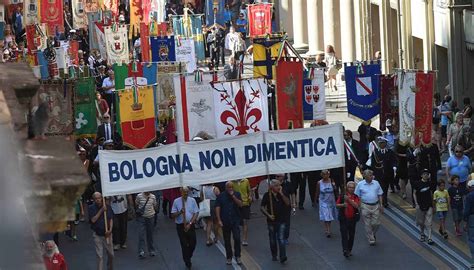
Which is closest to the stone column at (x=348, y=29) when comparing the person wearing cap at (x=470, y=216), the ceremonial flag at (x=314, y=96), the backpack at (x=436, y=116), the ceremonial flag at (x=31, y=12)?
the ceremonial flag at (x=31, y=12)

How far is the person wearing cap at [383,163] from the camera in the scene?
2211 cm

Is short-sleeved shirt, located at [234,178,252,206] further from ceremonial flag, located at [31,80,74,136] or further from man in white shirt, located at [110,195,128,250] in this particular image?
ceremonial flag, located at [31,80,74,136]

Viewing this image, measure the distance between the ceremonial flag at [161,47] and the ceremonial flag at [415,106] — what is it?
11483mm

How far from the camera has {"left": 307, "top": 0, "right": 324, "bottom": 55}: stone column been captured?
42.5 metres

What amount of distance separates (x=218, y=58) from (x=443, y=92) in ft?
46.4

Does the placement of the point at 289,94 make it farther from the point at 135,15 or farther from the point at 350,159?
the point at 135,15

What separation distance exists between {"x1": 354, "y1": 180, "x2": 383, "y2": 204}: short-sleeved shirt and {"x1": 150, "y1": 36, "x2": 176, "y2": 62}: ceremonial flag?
14453 mm

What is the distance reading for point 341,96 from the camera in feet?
120

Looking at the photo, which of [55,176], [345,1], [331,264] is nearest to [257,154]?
[331,264]

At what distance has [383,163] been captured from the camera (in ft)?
72.7

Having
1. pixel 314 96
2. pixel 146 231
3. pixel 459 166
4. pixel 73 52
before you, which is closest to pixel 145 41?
pixel 73 52

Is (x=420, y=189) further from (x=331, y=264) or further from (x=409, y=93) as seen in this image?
(x=409, y=93)

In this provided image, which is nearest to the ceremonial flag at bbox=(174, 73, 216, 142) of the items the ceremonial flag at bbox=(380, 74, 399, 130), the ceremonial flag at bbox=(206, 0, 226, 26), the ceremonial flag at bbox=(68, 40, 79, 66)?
the ceremonial flag at bbox=(380, 74, 399, 130)

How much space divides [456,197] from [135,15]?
2218cm
